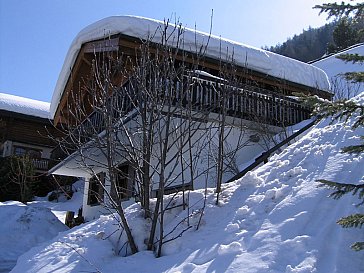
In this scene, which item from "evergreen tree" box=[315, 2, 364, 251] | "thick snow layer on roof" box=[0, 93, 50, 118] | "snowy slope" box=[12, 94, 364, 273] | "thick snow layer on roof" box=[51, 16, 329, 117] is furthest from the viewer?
"thick snow layer on roof" box=[0, 93, 50, 118]

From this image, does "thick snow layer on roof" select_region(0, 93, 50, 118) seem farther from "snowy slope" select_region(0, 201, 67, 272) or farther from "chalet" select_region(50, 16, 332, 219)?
"snowy slope" select_region(0, 201, 67, 272)

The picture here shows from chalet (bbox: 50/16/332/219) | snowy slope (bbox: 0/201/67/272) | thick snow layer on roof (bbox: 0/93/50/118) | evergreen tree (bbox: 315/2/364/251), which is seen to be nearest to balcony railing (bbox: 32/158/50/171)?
thick snow layer on roof (bbox: 0/93/50/118)

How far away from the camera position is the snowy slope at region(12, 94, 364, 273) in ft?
14.5

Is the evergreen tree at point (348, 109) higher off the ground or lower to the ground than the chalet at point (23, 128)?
higher

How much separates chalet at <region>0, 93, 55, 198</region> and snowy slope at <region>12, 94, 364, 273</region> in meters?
29.4

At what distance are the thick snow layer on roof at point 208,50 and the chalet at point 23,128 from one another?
16595 mm

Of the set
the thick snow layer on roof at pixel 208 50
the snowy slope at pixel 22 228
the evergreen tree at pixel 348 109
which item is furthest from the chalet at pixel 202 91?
the evergreen tree at pixel 348 109

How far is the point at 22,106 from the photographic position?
3672 centimetres

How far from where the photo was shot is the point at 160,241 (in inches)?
218

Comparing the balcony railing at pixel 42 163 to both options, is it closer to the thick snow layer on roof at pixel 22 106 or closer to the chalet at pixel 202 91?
the thick snow layer on roof at pixel 22 106

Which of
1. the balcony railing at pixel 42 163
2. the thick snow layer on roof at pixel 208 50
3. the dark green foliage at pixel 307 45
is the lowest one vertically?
the balcony railing at pixel 42 163

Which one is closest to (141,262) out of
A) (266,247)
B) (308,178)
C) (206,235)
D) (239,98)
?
(206,235)

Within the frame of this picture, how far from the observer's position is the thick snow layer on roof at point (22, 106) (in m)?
35.8

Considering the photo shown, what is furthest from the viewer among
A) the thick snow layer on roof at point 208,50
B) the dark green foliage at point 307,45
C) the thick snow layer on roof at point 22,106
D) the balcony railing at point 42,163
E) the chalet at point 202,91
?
the dark green foliage at point 307,45
